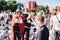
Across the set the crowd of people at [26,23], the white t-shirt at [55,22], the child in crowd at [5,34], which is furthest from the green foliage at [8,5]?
the white t-shirt at [55,22]

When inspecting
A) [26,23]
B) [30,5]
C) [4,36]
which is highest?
[30,5]

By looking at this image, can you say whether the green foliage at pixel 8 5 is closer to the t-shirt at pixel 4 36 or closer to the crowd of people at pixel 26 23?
the crowd of people at pixel 26 23

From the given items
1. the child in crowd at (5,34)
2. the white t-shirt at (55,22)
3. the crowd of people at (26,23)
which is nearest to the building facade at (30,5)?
the crowd of people at (26,23)

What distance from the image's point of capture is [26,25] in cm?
370

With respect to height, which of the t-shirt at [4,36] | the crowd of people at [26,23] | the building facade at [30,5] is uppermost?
the building facade at [30,5]

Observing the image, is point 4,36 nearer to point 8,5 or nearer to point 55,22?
point 8,5

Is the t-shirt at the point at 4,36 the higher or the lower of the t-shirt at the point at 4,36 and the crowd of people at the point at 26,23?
the lower

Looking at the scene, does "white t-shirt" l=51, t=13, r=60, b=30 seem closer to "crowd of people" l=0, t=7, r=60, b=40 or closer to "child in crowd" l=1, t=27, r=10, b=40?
"crowd of people" l=0, t=7, r=60, b=40

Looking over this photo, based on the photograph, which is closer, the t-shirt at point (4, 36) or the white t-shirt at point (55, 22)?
the white t-shirt at point (55, 22)

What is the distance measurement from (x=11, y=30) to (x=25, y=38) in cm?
28

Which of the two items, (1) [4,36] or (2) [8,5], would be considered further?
(1) [4,36]

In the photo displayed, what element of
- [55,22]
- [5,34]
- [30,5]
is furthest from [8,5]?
[55,22]

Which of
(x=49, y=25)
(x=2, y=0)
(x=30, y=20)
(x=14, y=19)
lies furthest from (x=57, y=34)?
(x=2, y=0)

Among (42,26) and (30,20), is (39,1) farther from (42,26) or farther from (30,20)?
(42,26)
